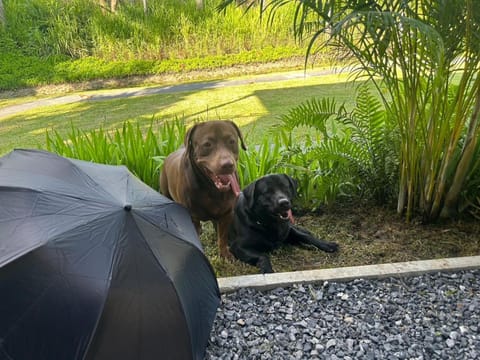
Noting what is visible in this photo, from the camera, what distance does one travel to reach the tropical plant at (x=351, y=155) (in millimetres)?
3766

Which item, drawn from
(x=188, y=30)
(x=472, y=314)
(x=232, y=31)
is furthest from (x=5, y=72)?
(x=472, y=314)

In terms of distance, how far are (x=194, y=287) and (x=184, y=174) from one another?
1115mm

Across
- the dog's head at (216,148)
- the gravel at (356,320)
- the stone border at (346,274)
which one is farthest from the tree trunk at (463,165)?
the dog's head at (216,148)

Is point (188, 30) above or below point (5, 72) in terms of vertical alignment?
above

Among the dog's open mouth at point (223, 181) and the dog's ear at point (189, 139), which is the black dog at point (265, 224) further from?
the dog's ear at point (189, 139)

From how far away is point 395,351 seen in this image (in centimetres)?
222

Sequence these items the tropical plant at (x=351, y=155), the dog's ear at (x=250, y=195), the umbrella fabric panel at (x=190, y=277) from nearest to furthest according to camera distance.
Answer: the umbrella fabric panel at (x=190, y=277), the dog's ear at (x=250, y=195), the tropical plant at (x=351, y=155)

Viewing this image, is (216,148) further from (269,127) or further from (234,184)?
(269,127)

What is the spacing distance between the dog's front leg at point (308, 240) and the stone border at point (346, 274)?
1.40 feet

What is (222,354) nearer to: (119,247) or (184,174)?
(119,247)

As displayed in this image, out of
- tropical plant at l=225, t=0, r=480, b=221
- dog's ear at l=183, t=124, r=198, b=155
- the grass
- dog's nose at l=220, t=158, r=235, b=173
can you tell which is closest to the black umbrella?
dog's nose at l=220, t=158, r=235, b=173

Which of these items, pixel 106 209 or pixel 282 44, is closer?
pixel 106 209

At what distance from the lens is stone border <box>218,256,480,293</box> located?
2768mm

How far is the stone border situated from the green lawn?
12.9ft
